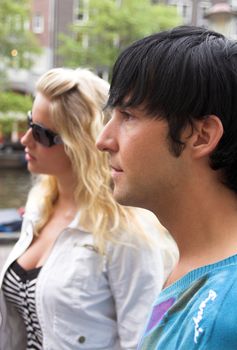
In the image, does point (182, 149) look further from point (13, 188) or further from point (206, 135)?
point (13, 188)

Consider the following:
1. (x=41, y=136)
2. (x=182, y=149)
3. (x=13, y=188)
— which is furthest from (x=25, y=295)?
(x=13, y=188)

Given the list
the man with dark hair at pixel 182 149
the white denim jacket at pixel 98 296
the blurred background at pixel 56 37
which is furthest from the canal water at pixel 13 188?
the man with dark hair at pixel 182 149

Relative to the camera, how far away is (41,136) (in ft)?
5.78

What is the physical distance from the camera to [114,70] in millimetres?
928

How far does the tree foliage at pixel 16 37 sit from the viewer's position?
15.6 metres

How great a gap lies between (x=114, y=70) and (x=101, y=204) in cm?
81

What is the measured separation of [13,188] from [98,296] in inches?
537

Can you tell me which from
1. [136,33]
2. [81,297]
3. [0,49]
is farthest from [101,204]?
[136,33]

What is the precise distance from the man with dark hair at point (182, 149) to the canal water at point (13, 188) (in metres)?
8.70

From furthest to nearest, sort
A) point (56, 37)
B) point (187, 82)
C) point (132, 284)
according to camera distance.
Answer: point (56, 37) → point (132, 284) → point (187, 82)

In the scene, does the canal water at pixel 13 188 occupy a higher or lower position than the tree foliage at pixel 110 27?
lower

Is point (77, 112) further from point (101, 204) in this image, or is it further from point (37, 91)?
point (101, 204)

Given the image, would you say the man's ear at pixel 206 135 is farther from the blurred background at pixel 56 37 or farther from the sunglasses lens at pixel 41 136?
the blurred background at pixel 56 37

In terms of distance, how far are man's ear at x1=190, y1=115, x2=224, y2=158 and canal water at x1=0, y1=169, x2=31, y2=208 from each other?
28.8 feet
